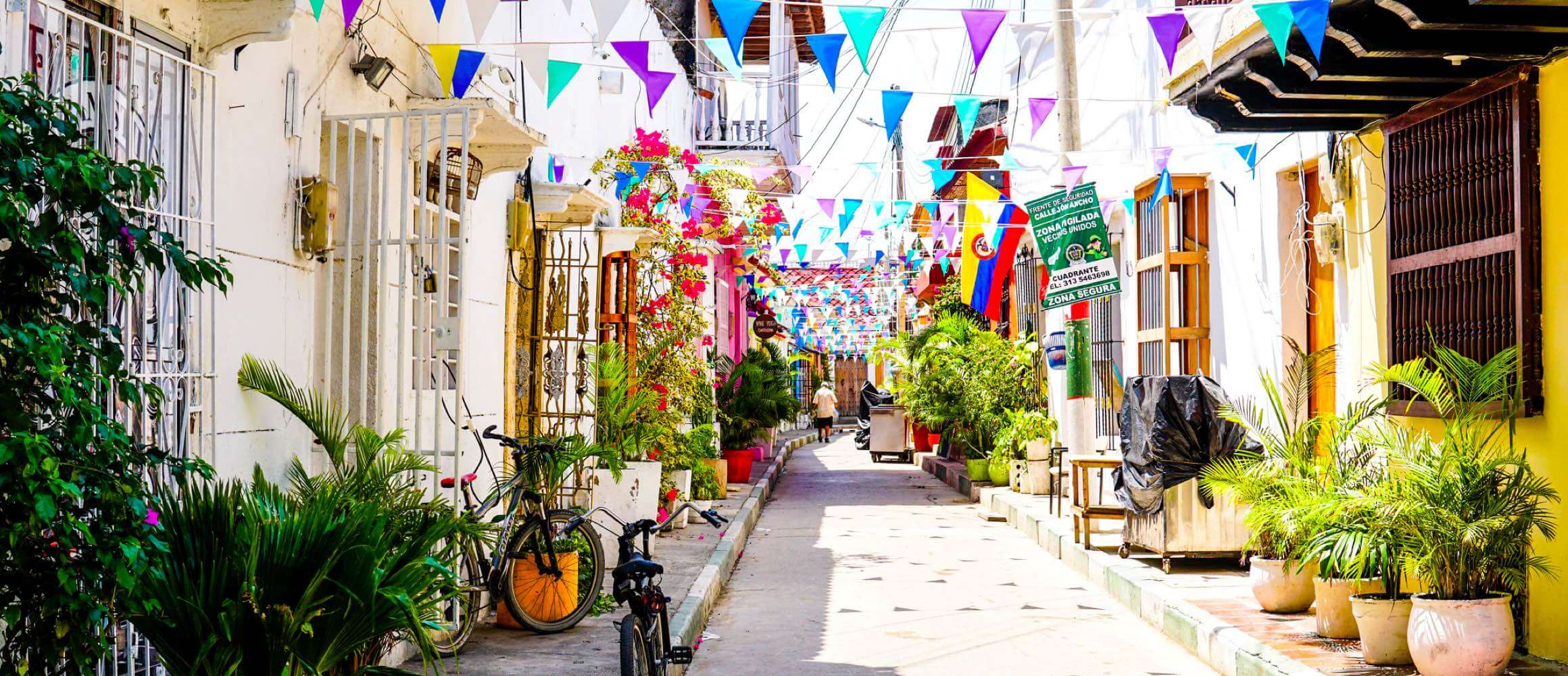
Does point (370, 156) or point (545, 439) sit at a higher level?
point (370, 156)

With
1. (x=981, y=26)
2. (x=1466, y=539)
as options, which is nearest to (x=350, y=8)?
(x=981, y=26)

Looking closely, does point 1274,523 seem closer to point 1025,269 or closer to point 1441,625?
point 1441,625

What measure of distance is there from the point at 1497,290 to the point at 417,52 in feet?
21.0

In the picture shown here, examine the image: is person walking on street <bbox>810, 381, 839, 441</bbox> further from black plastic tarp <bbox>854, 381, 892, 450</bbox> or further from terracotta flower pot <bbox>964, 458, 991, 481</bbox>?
terracotta flower pot <bbox>964, 458, 991, 481</bbox>

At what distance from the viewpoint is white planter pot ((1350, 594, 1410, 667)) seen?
22.9 ft

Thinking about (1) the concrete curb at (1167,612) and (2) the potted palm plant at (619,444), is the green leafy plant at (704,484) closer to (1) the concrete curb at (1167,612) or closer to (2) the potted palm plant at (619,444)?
(1) the concrete curb at (1167,612)

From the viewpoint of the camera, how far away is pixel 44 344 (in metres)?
3.30

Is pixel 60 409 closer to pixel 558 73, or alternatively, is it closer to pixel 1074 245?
pixel 558 73

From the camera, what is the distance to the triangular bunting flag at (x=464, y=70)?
8.30 m

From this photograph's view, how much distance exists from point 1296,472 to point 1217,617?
1095mm

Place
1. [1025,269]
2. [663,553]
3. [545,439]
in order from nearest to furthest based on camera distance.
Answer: [545,439]
[663,553]
[1025,269]

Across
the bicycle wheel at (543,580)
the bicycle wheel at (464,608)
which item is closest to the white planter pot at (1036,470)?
the bicycle wheel at (543,580)

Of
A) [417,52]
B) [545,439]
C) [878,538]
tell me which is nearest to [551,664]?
[545,439]

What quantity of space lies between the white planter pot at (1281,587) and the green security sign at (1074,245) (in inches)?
190
